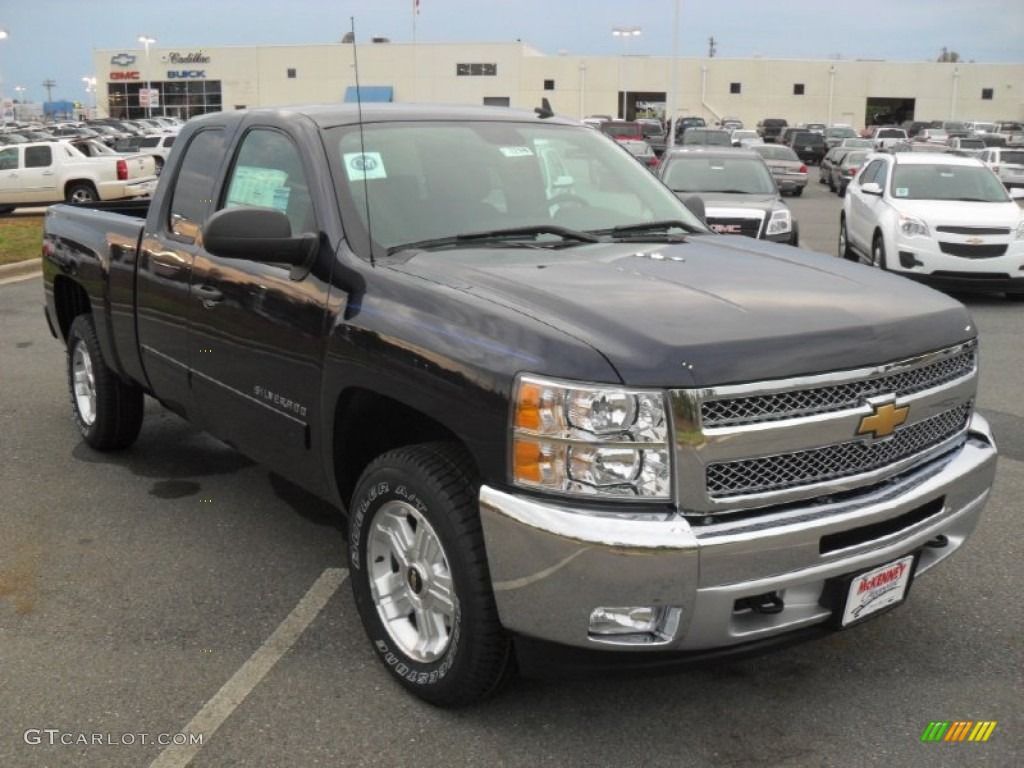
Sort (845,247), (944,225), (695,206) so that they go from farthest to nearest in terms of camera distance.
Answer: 1. (845,247)
2. (944,225)
3. (695,206)

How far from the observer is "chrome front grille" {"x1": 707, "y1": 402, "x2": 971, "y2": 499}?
279 centimetres

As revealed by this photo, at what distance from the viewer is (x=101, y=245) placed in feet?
17.7

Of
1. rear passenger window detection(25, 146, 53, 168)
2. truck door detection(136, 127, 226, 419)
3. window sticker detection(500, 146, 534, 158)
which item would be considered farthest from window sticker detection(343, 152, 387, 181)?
rear passenger window detection(25, 146, 53, 168)

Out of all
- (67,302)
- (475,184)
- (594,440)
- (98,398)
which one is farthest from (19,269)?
(594,440)

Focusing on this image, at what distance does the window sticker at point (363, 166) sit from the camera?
3.88 meters

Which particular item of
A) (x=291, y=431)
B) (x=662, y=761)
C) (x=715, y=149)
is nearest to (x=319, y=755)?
A: (x=662, y=761)

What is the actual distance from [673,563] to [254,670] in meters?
1.64

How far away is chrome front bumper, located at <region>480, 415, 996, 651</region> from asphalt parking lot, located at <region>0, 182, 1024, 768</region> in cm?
48

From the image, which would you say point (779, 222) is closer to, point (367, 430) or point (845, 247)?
point (845, 247)

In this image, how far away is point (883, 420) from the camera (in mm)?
3016

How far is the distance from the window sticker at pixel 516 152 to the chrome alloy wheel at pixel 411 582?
169cm

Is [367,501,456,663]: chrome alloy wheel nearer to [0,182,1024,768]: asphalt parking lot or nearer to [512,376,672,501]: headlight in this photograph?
[0,182,1024,768]: asphalt parking lot

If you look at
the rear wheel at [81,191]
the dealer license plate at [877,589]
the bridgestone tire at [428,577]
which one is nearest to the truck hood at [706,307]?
the bridgestone tire at [428,577]

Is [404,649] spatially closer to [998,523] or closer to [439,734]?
[439,734]
